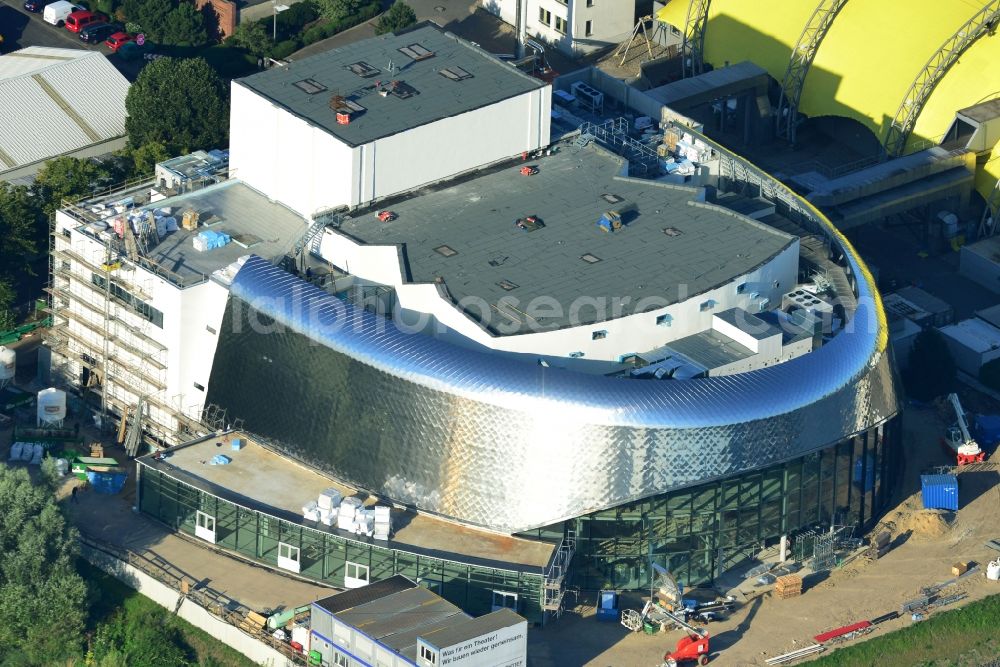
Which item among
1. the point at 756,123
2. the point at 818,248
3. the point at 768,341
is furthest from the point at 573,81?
the point at 768,341

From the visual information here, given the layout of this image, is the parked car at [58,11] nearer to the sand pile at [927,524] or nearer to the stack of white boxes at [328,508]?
the stack of white boxes at [328,508]

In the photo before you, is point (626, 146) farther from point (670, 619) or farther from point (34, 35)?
point (34, 35)

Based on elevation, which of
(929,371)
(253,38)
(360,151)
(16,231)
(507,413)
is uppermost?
(360,151)

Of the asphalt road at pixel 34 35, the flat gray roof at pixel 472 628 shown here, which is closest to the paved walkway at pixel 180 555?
the flat gray roof at pixel 472 628

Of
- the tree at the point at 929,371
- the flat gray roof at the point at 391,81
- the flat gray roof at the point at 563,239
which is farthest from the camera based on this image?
the tree at the point at 929,371

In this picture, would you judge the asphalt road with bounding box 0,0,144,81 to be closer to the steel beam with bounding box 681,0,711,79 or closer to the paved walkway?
the steel beam with bounding box 681,0,711,79

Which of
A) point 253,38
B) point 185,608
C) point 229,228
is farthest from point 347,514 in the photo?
point 253,38
